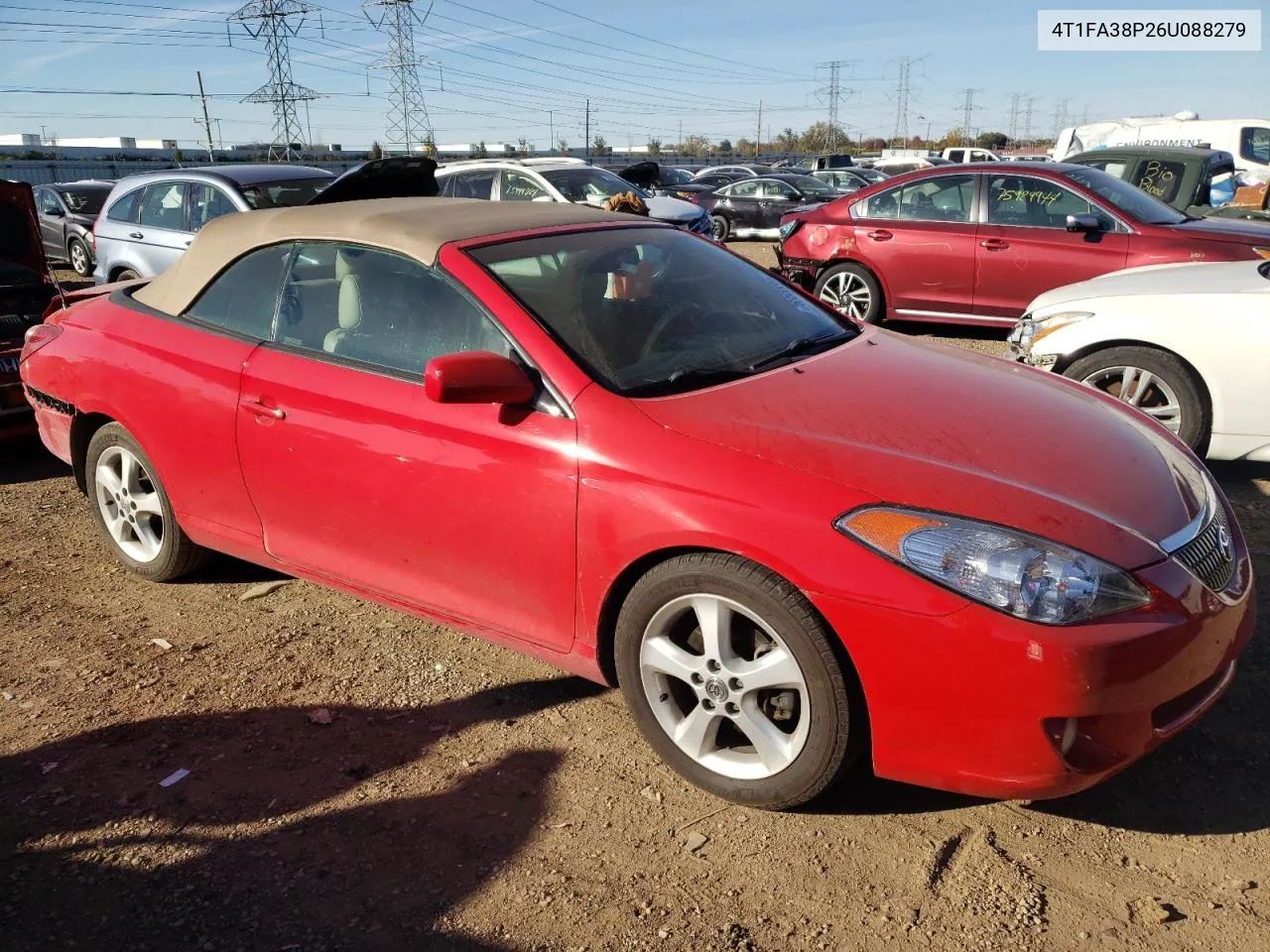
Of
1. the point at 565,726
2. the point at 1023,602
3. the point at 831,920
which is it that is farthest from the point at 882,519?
the point at 565,726

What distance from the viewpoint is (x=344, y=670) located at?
3.52 metres

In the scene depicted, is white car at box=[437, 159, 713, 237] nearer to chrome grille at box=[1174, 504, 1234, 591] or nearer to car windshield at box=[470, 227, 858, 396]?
car windshield at box=[470, 227, 858, 396]

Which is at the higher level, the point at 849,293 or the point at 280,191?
the point at 280,191

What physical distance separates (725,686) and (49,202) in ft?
61.2

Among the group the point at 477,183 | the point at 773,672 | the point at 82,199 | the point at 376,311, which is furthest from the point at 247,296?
the point at 82,199

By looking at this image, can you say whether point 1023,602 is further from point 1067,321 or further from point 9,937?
point 1067,321

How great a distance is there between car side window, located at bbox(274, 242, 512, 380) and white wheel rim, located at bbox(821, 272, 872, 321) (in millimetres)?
6554

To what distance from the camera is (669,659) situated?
2705 millimetres

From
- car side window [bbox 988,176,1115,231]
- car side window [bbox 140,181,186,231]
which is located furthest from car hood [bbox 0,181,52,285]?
car side window [bbox 988,176,1115,231]

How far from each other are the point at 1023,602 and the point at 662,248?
2.03 m

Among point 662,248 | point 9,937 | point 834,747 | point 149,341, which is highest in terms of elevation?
point 662,248

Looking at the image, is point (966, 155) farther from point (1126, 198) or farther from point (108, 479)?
point (108, 479)

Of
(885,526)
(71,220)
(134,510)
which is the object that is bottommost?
(134,510)

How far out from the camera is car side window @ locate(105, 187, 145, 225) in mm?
9438
